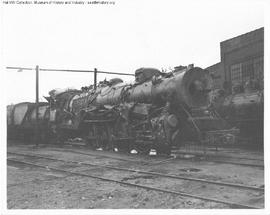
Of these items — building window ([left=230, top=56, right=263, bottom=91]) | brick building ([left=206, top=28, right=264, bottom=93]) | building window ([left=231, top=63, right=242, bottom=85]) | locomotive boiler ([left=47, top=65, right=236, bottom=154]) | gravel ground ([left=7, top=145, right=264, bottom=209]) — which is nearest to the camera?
gravel ground ([left=7, top=145, right=264, bottom=209])

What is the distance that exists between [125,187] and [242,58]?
1522 centimetres

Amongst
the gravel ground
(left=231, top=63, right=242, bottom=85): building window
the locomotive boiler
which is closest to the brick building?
(left=231, top=63, right=242, bottom=85): building window

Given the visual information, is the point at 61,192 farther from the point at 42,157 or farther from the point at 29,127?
the point at 29,127

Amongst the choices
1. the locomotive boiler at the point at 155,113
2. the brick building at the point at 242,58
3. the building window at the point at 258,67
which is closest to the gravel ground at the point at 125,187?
the locomotive boiler at the point at 155,113

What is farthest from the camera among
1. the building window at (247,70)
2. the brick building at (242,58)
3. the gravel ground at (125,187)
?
the building window at (247,70)

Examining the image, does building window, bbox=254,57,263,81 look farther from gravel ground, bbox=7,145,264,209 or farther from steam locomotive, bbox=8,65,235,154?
gravel ground, bbox=7,145,264,209

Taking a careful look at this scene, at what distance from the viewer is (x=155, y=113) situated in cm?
1153

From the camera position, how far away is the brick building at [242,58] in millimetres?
18828

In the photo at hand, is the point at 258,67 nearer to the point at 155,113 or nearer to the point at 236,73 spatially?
the point at 236,73

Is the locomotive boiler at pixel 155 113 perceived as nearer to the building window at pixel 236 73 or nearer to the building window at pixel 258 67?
the building window at pixel 258 67

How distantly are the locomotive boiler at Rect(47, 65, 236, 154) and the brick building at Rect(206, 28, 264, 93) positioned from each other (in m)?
5.82

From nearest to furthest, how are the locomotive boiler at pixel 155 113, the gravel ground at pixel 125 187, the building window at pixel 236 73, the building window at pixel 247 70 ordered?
the gravel ground at pixel 125 187 → the locomotive boiler at pixel 155 113 → the building window at pixel 247 70 → the building window at pixel 236 73

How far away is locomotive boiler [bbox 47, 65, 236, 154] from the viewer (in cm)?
1093

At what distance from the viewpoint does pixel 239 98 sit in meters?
14.6
